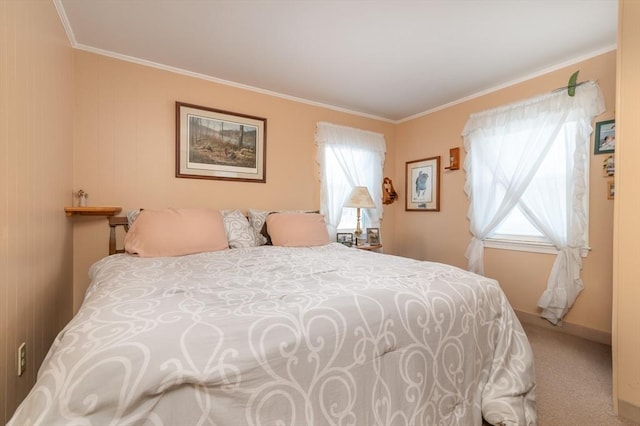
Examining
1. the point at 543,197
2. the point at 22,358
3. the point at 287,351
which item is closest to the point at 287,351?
the point at 287,351

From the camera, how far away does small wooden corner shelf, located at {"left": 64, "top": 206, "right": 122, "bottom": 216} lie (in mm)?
2164

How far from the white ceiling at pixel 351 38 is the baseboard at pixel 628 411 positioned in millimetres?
2356

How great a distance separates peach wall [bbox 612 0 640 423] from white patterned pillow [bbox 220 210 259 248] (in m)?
2.44

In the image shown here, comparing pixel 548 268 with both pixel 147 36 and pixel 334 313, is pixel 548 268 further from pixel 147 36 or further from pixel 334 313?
pixel 147 36

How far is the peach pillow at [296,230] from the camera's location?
260cm

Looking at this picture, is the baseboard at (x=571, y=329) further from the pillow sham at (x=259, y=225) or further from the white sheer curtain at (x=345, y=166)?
the pillow sham at (x=259, y=225)

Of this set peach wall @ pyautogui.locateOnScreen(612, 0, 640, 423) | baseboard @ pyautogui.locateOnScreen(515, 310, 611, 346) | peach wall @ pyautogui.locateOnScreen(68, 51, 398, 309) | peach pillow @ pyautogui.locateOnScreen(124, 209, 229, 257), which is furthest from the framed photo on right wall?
peach pillow @ pyautogui.locateOnScreen(124, 209, 229, 257)

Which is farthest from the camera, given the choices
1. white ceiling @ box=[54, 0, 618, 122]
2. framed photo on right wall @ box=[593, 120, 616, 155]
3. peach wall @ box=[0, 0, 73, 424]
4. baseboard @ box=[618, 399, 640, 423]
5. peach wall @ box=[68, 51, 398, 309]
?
peach wall @ box=[68, 51, 398, 309]

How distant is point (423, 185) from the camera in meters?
3.80

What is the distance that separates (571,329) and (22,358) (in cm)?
376

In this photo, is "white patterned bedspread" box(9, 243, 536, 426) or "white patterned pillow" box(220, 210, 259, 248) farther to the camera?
"white patterned pillow" box(220, 210, 259, 248)

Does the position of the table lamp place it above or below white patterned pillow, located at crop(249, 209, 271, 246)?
above

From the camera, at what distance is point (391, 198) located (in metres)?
4.12

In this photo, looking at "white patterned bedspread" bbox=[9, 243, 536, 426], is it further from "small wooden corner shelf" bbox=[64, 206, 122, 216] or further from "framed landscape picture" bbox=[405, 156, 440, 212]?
"framed landscape picture" bbox=[405, 156, 440, 212]
